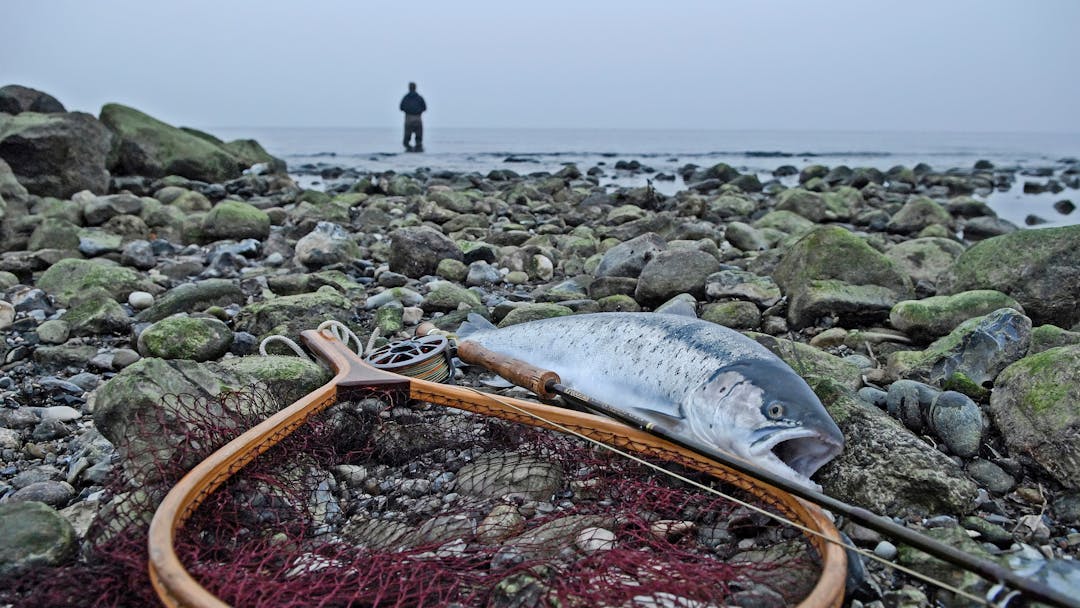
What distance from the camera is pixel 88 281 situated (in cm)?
629

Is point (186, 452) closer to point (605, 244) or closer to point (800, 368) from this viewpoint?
point (800, 368)

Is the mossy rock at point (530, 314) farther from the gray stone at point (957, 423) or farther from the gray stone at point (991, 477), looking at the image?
the gray stone at point (991, 477)

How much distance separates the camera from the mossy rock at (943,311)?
4.81m

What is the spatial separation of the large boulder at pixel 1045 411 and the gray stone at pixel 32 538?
12.4ft

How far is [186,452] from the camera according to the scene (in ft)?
8.53

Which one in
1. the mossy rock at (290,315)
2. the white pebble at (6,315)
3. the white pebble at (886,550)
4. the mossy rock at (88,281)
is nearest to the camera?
the white pebble at (886,550)

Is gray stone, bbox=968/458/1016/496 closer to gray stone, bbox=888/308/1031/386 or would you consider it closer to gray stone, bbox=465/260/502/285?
gray stone, bbox=888/308/1031/386

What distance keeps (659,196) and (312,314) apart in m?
11.6

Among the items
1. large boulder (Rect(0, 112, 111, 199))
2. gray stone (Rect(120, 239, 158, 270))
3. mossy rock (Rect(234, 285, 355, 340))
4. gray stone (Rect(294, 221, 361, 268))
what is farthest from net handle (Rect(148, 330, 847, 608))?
large boulder (Rect(0, 112, 111, 199))

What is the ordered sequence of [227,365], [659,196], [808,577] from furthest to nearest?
[659,196], [227,365], [808,577]

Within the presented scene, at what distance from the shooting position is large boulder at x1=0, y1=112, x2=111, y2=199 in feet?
42.6

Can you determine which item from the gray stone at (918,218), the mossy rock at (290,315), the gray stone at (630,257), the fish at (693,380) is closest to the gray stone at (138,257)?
the mossy rock at (290,315)

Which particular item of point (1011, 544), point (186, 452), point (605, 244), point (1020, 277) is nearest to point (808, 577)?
point (1011, 544)

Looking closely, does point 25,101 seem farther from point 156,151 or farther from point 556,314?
point 556,314
